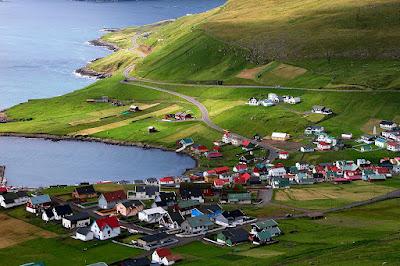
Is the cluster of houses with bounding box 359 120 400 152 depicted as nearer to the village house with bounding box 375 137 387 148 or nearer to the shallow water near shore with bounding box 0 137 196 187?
the village house with bounding box 375 137 387 148

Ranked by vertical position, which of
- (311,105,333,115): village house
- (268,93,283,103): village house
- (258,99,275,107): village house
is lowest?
(311,105,333,115): village house

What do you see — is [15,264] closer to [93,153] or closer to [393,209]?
[393,209]

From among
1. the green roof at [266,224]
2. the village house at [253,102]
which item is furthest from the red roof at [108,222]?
the village house at [253,102]

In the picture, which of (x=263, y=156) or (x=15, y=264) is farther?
(x=263, y=156)

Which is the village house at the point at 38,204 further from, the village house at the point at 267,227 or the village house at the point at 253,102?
the village house at the point at 253,102

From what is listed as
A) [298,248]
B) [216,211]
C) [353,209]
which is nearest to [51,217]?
[216,211]

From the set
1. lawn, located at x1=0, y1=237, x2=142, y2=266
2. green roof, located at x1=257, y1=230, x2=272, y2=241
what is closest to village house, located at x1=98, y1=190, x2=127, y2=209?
lawn, located at x1=0, y1=237, x2=142, y2=266
